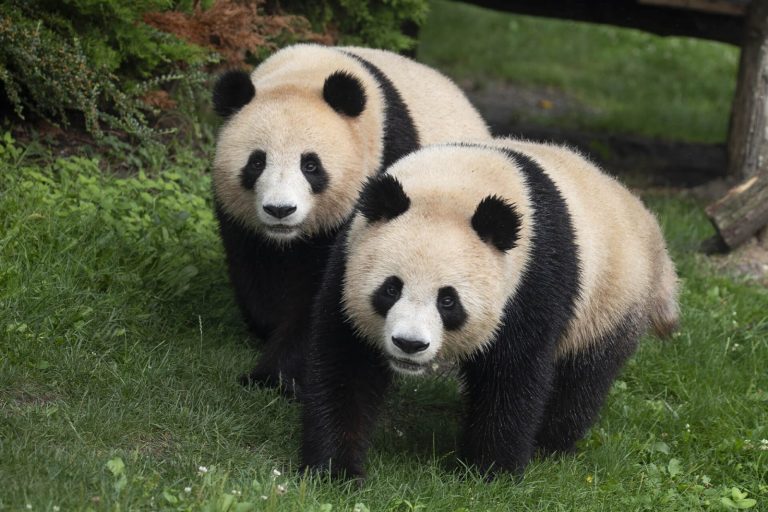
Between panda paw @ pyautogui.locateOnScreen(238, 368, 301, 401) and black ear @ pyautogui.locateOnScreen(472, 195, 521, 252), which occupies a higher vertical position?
black ear @ pyautogui.locateOnScreen(472, 195, 521, 252)

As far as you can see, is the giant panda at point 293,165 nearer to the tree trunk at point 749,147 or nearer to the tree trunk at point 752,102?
the tree trunk at point 749,147

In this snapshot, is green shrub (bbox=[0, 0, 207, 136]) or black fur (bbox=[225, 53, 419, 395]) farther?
green shrub (bbox=[0, 0, 207, 136])

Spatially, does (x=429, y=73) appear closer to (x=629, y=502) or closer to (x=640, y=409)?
(x=640, y=409)

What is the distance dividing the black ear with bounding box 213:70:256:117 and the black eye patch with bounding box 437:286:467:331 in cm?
196

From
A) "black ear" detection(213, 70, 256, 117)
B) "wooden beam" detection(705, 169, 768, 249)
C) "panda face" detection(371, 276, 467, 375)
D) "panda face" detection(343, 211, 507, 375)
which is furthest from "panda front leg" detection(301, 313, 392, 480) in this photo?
"wooden beam" detection(705, 169, 768, 249)

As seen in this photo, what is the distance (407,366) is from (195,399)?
1.41 m

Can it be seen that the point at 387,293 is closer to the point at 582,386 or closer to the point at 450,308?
the point at 450,308

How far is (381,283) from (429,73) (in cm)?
269

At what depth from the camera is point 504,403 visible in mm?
4938

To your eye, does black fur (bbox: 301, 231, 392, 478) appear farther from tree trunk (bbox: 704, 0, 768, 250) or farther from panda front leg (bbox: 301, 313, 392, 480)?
tree trunk (bbox: 704, 0, 768, 250)

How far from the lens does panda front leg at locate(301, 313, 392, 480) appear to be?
4.88 metres

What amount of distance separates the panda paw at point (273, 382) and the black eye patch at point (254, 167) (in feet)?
3.29

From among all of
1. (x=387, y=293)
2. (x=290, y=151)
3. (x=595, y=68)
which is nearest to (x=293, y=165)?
(x=290, y=151)

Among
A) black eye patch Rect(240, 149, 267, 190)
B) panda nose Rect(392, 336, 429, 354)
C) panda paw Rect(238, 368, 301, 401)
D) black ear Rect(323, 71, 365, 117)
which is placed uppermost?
black ear Rect(323, 71, 365, 117)
